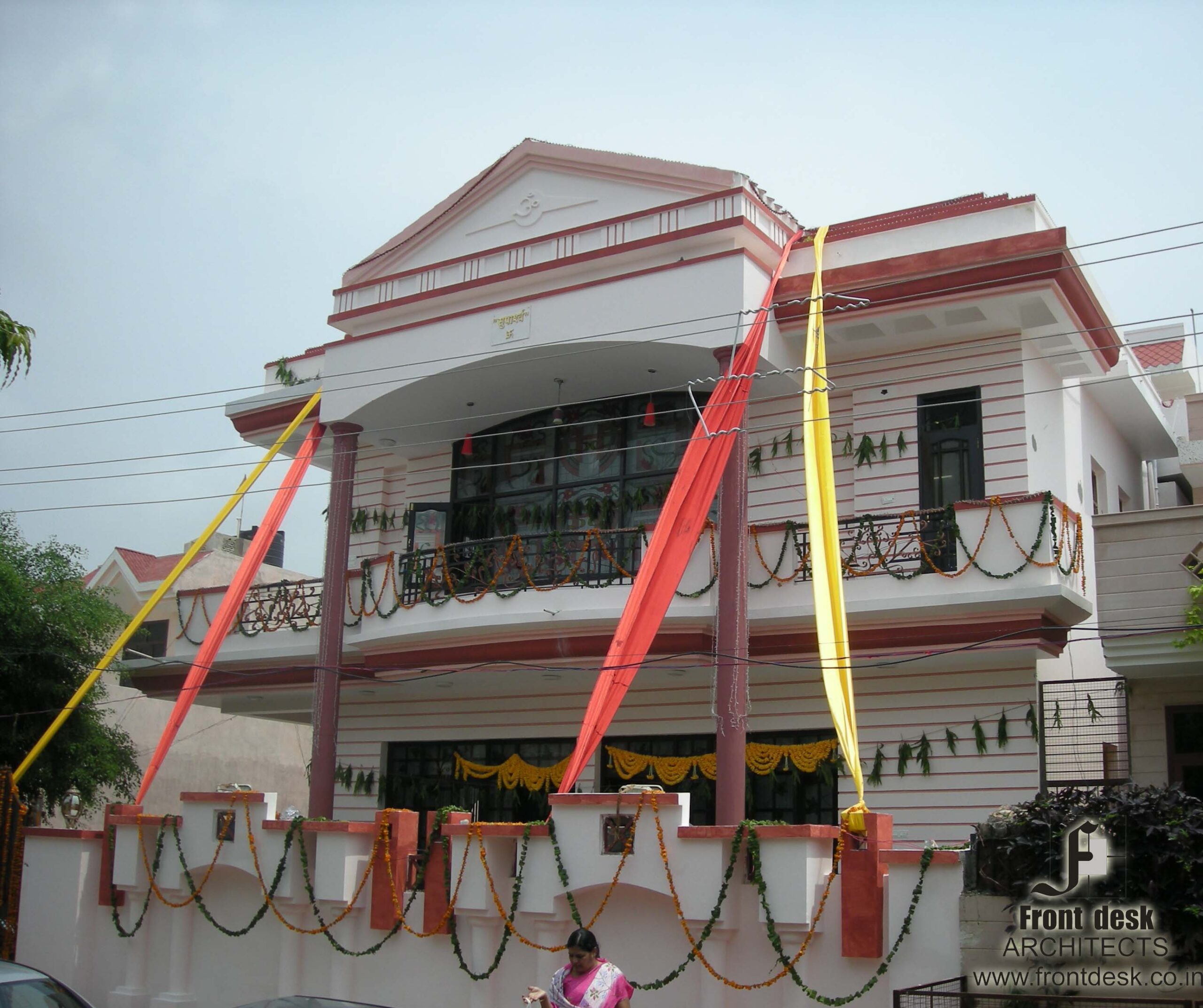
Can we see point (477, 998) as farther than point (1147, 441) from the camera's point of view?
No

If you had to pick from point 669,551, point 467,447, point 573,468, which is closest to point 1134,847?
point 669,551

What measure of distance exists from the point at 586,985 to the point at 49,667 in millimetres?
12897

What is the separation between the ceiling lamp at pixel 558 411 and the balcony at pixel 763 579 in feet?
6.38

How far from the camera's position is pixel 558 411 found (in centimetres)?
1981

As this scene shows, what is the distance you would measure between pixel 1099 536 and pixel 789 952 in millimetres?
6329

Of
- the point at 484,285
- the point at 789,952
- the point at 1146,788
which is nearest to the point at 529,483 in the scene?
the point at 484,285

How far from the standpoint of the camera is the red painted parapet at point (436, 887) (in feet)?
44.2

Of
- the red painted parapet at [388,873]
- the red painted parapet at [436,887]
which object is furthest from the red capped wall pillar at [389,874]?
the red painted parapet at [436,887]

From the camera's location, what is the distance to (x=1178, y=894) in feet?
31.4

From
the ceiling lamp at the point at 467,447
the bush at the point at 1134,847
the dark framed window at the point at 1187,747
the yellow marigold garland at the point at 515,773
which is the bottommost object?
the bush at the point at 1134,847

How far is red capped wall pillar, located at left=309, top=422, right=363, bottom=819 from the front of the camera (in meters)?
18.4

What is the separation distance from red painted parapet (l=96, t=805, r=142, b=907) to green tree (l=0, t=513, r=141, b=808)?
3087 mm

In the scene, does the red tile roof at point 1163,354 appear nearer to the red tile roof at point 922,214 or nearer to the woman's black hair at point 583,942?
the red tile roof at point 922,214

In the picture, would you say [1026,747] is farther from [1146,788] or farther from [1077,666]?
[1146,788]
